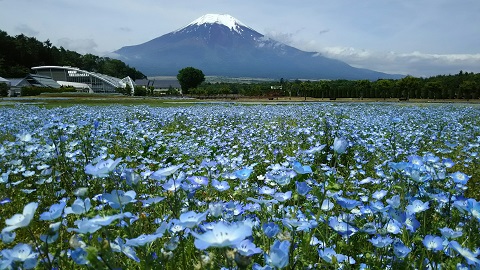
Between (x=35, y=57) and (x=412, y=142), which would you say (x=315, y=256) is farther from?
(x=35, y=57)

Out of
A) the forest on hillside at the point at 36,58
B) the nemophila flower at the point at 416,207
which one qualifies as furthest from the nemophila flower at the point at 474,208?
the forest on hillside at the point at 36,58

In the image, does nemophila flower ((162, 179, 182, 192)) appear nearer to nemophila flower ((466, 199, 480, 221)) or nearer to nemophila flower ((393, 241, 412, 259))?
nemophila flower ((393, 241, 412, 259))

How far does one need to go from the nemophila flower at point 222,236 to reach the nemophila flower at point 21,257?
644mm

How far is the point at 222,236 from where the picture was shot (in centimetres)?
123

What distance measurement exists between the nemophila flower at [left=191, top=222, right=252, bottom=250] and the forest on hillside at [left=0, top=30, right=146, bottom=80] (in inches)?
3846

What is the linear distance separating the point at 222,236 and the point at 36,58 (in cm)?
11761

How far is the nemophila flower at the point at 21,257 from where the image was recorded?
4.60 ft

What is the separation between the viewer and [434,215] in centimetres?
265

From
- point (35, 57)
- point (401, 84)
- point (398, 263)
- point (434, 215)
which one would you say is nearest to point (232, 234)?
point (398, 263)

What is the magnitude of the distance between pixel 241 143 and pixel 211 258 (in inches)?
206

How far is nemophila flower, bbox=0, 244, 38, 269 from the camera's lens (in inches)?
55.2

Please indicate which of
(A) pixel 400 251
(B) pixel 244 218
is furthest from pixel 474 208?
(B) pixel 244 218

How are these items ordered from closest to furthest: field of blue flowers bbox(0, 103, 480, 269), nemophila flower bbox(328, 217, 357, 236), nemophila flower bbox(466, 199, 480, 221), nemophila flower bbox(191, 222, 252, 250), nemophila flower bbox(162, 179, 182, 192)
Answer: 1. nemophila flower bbox(191, 222, 252, 250)
2. field of blue flowers bbox(0, 103, 480, 269)
3. nemophila flower bbox(466, 199, 480, 221)
4. nemophila flower bbox(328, 217, 357, 236)
5. nemophila flower bbox(162, 179, 182, 192)

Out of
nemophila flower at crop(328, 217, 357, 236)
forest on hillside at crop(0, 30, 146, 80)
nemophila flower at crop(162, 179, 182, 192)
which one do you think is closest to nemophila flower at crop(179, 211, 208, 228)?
nemophila flower at crop(162, 179, 182, 192)
